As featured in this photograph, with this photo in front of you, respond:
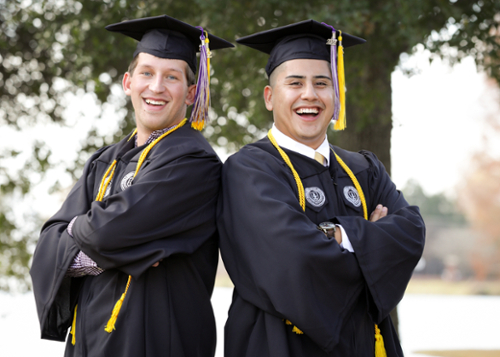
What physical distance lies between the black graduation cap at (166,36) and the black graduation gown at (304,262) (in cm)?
71

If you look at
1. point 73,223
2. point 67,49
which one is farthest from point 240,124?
point 73,223

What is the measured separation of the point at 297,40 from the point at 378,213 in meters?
1.07

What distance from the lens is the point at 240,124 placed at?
6359 mm

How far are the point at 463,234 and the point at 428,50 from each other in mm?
26360

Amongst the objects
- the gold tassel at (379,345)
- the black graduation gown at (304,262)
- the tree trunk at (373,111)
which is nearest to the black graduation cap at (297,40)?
the black graduation gown at (304,262)

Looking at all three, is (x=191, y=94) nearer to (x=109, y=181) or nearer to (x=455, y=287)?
(x=109, y=181)

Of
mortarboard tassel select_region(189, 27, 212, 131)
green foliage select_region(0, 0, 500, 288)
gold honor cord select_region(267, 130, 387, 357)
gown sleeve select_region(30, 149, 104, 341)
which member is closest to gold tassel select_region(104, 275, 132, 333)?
gown sleeve select_region(30, 149, 104, 341)

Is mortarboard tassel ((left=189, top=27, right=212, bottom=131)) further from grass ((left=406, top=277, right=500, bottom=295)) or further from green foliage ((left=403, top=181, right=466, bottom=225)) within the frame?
green foliage ((left=403, top=181, right=466, bottom=225))

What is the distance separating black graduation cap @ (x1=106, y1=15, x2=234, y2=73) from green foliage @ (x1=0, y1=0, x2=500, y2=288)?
1.42 m

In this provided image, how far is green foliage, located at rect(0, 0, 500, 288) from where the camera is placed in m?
4.57

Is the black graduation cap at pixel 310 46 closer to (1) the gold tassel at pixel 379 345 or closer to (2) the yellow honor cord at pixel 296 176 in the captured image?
(2) the yellow honor cord at pixel 296 176

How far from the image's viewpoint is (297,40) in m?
3.04

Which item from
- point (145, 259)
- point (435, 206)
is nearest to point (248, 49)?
point (145, 259)

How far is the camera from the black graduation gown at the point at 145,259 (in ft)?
8.61
